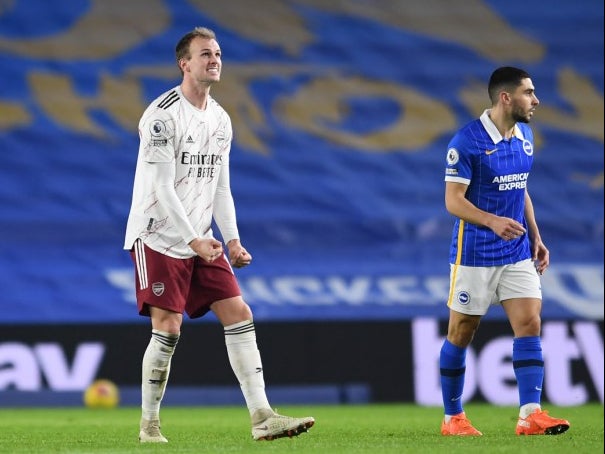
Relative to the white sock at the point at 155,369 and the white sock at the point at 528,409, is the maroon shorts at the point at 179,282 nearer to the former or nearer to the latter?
the white sock at the point at 155,369

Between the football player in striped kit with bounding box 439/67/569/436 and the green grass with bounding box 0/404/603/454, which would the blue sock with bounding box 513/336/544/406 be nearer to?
the football player in striped kit with bounding box 439/67/569/436

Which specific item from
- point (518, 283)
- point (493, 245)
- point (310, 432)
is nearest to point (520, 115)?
point (493, 245)

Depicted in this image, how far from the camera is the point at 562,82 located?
11039 mm

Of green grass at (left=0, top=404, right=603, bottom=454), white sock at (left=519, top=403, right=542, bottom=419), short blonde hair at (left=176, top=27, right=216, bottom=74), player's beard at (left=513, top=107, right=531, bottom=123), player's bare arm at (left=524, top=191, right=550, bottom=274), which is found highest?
short blonde hair at (left=176, top=27, right=216, bottom=74)

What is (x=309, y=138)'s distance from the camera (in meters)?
11.0

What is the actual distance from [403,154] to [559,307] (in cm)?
184

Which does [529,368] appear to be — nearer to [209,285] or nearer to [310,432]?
[310,432]

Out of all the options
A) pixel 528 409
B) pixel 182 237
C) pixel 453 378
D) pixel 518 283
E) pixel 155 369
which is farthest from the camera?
pixel 453 378

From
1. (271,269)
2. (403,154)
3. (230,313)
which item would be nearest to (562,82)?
(403,154)

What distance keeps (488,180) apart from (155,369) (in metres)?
1.87

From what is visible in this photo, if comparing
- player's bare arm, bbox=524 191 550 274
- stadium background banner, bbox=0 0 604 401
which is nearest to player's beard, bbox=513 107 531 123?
player's bare arm, bbox=524 191 550 274

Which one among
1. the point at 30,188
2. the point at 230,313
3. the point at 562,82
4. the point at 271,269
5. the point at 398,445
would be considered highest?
the point at 562,82

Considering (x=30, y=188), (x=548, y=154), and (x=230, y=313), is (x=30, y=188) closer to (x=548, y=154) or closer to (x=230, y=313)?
(x=548, y=154)

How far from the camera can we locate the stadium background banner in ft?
34.9
